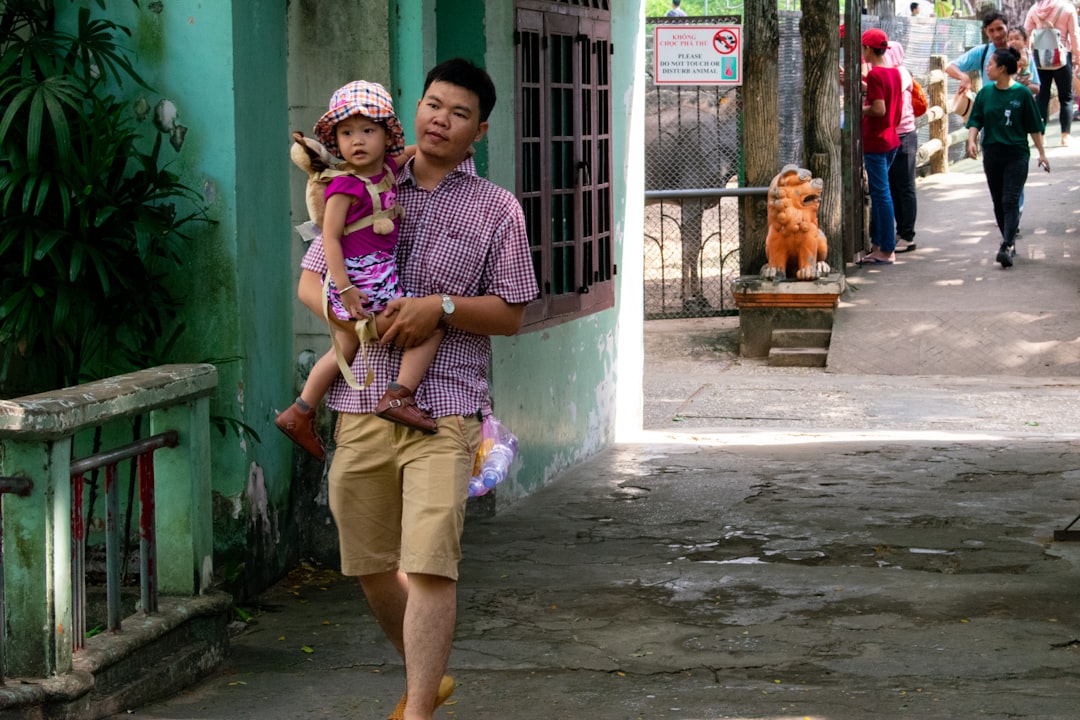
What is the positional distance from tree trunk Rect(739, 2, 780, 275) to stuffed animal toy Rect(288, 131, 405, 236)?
996 cm

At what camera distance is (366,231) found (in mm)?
3699

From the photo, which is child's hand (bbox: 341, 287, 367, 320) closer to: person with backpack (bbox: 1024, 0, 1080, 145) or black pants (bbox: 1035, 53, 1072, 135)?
person with backpack (bbox: 1024, 0, 1080, 145)

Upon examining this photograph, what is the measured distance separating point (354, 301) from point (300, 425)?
477 mm

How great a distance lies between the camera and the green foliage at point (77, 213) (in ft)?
15.3

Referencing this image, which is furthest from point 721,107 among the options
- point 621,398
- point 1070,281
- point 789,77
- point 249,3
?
point 249,3

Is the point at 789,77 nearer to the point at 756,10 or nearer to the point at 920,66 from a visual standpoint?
the point at 756,10

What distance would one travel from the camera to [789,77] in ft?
52.2

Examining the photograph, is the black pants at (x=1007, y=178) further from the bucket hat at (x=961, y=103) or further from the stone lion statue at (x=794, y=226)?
the bucket hat at (x=961, y=103)

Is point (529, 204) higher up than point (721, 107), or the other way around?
point (721, 107)

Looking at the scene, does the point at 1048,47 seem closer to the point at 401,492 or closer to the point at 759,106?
the point at 759,106

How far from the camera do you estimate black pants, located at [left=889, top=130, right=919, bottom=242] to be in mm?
14320

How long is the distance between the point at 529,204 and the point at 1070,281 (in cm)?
772

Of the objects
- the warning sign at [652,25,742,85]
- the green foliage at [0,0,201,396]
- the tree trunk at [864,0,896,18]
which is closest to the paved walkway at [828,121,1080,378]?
the warning sign at [652,25,742,85]

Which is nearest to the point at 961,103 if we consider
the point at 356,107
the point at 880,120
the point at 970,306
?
the point at 880,120
